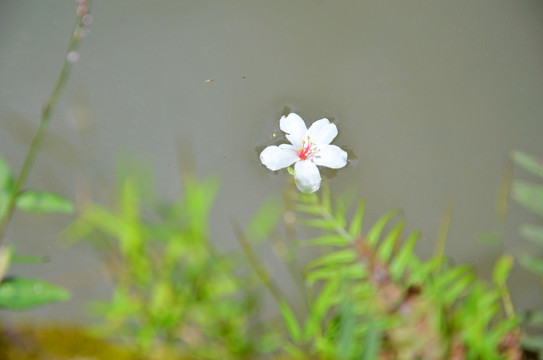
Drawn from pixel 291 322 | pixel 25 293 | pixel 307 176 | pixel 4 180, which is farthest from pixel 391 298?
pixel 4 180

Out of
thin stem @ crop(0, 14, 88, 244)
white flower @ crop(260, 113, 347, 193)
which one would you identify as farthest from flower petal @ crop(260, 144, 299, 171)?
thin stem @ crop(0, 14, 88, 244)

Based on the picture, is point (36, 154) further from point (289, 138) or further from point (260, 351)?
point (260, 351)

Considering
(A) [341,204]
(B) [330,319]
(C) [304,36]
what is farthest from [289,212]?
(C) [304,36]

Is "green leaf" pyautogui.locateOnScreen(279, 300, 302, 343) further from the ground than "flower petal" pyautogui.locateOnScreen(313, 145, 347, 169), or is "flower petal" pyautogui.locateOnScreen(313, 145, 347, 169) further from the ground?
"flower petal" pyautogui.locateOnScreen(313, 145, 347, 169)

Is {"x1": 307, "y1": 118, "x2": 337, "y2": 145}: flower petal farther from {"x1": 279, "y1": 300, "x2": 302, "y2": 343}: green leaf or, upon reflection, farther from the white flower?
{"x1": 279, "y1": 300, "x2": 302, "y2": 343}: green leaf

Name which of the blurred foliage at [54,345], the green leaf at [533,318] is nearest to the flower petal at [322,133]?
the green leaf at [533,318]

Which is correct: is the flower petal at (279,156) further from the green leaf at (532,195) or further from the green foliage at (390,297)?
the green leaf at (532,195)
